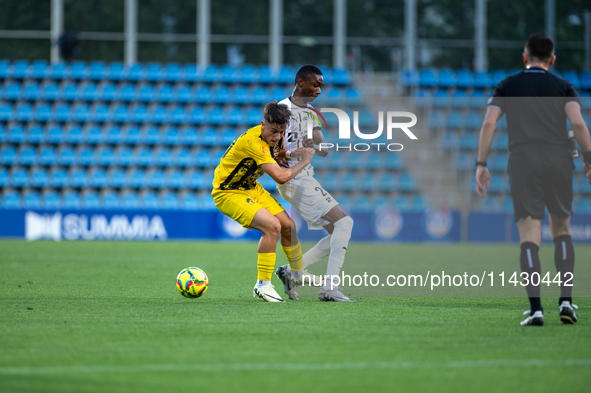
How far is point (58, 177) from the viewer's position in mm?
21250

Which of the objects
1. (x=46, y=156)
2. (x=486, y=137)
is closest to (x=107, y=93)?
(x=46, y=156)

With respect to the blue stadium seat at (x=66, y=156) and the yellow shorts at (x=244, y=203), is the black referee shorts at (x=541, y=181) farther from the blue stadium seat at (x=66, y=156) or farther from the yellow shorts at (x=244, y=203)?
the blue stadium seat at (x=66, y=156)

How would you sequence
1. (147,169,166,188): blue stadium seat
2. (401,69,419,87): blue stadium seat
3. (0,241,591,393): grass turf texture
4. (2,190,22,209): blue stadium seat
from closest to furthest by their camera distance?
(0,241,591,393): grass turf texture
(2,190,22,209): blue stadium seat
(147,169,166,188): blue stadium seat
(401,69,419,87): blue stadium seat

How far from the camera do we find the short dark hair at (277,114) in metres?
6.25

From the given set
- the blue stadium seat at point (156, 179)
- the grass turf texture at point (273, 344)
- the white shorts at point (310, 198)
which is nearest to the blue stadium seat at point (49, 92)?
the blue stadium seat at point (156, 179)

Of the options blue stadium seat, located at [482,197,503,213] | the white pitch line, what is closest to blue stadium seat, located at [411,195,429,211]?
blue stadium seat, located at [482,197,503,213]

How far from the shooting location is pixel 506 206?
747 inches

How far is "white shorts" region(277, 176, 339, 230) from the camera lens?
265 inches

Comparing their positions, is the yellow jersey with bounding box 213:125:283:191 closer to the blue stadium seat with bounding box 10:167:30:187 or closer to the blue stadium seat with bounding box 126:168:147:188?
the blue stadium seat with bounding box 126:168:147:188

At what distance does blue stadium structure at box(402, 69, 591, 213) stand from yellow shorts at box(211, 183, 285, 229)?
305 inches

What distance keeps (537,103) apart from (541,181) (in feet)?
1.85

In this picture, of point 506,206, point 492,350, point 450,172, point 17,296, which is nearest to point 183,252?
point 450,172

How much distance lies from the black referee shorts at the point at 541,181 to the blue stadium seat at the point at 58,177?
1807 cm

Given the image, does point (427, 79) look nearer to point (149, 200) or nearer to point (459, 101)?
point (459, 101)
